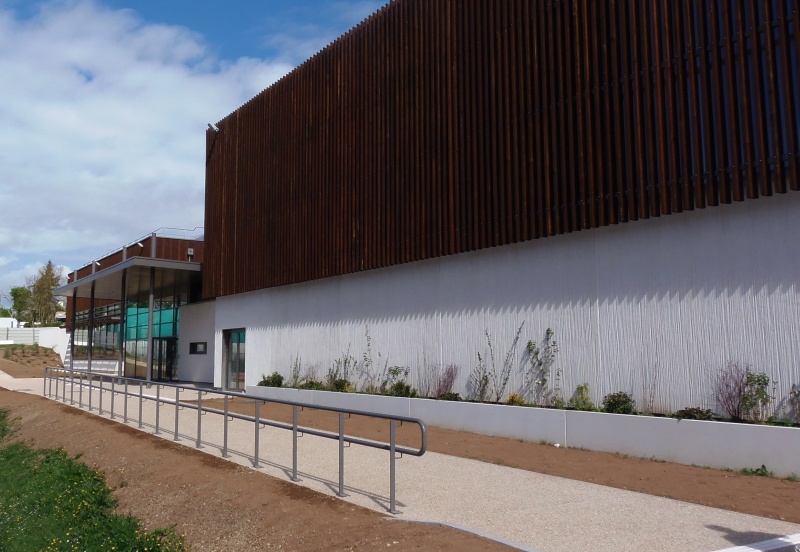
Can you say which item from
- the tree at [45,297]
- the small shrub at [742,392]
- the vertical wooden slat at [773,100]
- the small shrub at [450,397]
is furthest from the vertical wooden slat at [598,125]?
the tree at [45,297]

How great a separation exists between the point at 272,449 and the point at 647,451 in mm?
6270

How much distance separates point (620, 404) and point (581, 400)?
1.15m

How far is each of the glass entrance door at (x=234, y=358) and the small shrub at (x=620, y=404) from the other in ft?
59.1

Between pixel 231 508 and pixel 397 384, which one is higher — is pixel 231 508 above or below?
below

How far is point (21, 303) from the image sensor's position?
9906cm

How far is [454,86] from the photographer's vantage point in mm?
17109

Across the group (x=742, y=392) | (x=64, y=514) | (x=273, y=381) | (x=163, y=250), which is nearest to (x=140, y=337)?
(x=163, y=250)

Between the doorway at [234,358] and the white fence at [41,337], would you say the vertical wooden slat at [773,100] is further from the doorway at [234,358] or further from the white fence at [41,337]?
the white fence at [41,337]

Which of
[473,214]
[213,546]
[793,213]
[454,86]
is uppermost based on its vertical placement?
[454,86]

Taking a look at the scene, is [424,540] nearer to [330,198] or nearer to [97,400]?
[330,198]

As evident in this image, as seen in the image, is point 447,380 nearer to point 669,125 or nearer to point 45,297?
point 669,125

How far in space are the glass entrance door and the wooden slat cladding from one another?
305 centimetres

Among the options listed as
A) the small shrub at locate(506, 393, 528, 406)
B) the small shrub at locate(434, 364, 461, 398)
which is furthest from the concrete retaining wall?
the small shrub at locate(434, 364, 461, 398)

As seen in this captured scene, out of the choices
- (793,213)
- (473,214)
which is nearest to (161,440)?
(473,214)
